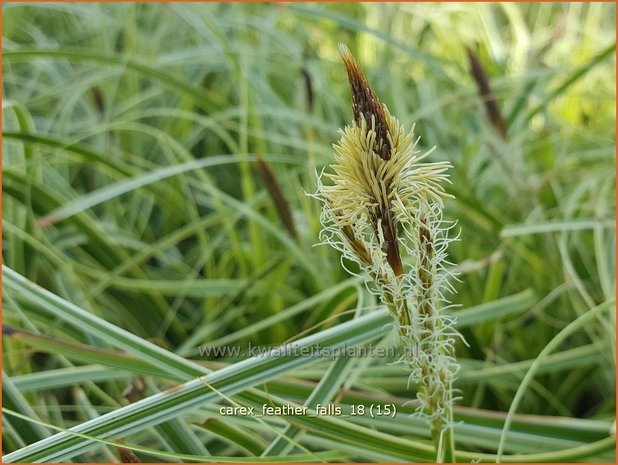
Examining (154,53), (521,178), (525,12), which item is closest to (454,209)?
(521,178)

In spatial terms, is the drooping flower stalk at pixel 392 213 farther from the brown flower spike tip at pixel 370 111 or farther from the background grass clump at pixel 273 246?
the background grass clump at pixel 273 246

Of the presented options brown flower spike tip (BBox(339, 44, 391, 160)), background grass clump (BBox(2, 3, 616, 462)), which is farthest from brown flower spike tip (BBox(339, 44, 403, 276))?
background grass clump (BBox(2, 3, 616, 462))

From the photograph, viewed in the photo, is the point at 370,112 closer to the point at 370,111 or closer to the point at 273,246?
the point at 370,111

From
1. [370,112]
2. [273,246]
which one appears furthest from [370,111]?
[273,246]

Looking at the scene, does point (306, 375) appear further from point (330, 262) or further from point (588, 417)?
point (588, 417)

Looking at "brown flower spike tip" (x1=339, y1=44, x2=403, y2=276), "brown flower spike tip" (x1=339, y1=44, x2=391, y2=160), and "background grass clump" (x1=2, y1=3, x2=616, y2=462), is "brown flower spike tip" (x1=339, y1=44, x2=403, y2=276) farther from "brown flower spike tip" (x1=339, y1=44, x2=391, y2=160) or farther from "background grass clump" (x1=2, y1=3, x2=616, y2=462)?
"background grass clump" (x1=2, y1=3, x2=616, y2=462)
